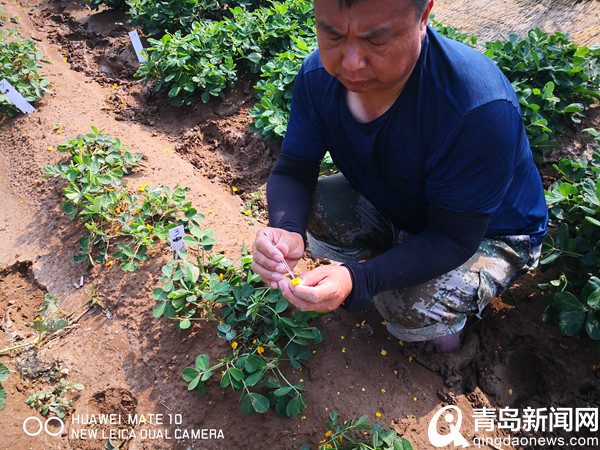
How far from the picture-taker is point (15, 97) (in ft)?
10.6

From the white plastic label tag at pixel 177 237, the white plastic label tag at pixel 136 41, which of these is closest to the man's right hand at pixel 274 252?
the white plastic label tag at pixel 177 237

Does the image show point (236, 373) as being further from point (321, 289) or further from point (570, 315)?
point (570, 315)

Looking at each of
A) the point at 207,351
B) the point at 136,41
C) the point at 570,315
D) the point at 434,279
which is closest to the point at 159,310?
the point at 207,351

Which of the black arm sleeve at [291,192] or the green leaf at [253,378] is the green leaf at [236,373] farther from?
the black arm sleeve at [291,192]

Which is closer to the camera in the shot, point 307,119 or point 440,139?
point 440,139

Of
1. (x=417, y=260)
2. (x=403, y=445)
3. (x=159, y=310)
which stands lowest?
(x=403, y=445)

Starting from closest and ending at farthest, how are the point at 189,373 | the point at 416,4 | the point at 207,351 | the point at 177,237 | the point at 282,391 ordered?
the point at 416,4
the point at 282,391
the point at 189,373
the point at 207,351
the point at 177,237

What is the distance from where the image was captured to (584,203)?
78.6 inches

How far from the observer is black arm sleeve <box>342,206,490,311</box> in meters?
1.51

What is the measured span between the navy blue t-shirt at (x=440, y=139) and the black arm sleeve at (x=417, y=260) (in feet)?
0.31

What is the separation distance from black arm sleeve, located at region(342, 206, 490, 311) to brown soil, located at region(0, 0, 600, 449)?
0.55 metres

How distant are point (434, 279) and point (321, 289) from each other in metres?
0.58

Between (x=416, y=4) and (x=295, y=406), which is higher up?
(x=416, y=4)

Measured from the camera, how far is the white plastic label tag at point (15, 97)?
125 inches
